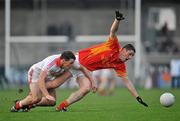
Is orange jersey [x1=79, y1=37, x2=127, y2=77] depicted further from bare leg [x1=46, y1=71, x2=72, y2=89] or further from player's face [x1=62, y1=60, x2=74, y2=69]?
player's face [x1=62, y1=60, x2=74, y2=69]

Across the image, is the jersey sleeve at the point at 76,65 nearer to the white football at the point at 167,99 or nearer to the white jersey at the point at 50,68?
the white jersey at the point at 50,68

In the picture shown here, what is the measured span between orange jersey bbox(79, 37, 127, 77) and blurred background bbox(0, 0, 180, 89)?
853 inches

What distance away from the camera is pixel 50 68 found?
17406 mm

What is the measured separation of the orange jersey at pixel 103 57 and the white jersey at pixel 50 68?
0.66 m

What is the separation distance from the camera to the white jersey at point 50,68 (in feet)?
57.0

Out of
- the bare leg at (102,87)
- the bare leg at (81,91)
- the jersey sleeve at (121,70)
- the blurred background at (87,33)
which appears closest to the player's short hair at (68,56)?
the bare leg at (81,91)

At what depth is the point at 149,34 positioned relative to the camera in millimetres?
46781

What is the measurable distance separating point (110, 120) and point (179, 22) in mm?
33795

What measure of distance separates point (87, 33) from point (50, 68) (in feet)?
99.1

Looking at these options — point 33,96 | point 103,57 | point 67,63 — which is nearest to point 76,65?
point 67,63

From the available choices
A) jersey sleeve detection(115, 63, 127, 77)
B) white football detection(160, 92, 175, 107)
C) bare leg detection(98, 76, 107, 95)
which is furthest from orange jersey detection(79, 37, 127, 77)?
bare leg detection(98, 76, 107, 95)

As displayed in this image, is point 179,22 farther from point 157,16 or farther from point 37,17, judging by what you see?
point 37,17

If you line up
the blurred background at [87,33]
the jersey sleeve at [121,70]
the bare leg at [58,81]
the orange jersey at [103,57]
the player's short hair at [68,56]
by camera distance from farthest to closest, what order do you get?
the blurred background at [87,33]
the jersey sleeve at [121,70]
the orange jersey at [103,57]
the bare leg at [58,81]
the player's short hair at [68,56]

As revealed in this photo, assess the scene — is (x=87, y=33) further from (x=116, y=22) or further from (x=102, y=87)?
(x=116, y=22)
